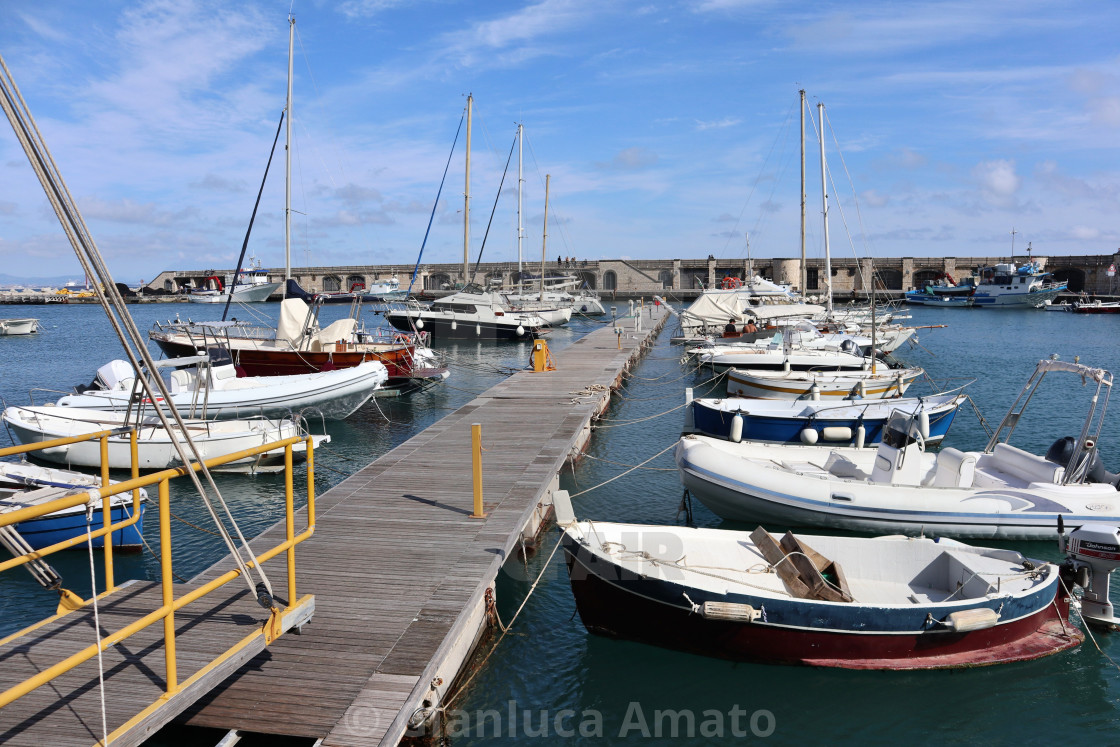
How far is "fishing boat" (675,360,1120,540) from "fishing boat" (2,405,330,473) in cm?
883

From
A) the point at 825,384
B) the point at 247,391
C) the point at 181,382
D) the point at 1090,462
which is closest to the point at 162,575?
the point at 1090,462

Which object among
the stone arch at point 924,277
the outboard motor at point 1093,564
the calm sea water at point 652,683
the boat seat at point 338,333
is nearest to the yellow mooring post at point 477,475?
the calm sea water at point 652,683

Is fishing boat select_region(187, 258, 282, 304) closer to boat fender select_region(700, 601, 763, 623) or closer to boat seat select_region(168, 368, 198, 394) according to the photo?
boat seat select_region(168, 368, 198, 394)

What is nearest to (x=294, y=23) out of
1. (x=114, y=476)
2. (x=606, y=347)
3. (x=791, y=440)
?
(x=606, y=347)

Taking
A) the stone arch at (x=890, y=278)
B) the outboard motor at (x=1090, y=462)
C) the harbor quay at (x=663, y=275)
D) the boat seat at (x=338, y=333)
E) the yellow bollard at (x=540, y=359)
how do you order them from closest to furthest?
1. the outboard motor at (x=1090, y=462)
2. the boat seat at (x=338, y=333)
3. the yellow bollard at (x=540, y=359)
4. the harbor quay at (x=663, y=275)
5. the stone arch at (x=890, y=278)

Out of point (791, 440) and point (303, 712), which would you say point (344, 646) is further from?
point (791, 440)

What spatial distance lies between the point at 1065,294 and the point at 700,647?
96.5 meters

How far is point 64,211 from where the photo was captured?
471 centimetres

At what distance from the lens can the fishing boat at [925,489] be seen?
39.7ft

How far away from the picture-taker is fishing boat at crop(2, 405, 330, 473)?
1622 centimetres

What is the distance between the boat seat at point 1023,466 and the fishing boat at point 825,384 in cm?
749

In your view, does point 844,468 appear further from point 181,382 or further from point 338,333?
point 338,333

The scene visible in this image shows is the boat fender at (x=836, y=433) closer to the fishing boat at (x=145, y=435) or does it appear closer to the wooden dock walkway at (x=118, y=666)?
the fishing boat at (x=145, y=435)

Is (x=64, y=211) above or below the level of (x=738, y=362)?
above
